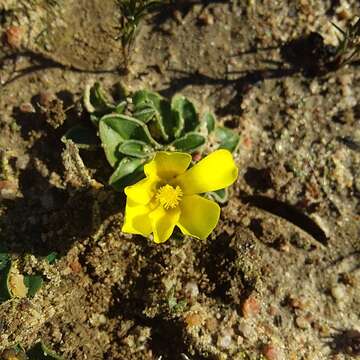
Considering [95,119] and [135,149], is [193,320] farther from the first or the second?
[95,119]

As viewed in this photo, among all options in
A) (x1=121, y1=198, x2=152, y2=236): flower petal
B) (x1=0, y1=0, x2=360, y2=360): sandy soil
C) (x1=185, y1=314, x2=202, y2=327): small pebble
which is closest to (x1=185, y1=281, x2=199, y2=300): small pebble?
(x1=0, y1=0, x2=360, y2=360): sandy soil

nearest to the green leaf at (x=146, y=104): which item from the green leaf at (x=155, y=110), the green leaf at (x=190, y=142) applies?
the green leaf at (x=155, y=110)

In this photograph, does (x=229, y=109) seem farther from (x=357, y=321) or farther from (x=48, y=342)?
(x=48, y=342)

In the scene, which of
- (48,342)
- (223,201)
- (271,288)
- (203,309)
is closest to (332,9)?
(223,201)

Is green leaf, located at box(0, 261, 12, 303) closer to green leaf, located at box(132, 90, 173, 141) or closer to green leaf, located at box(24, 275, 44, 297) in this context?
green leaf, located at box(24, 275, 44, 297)

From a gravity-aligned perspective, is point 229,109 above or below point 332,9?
below

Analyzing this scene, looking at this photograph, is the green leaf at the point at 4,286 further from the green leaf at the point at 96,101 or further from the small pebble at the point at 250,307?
the small pebble at the point at 250,307
